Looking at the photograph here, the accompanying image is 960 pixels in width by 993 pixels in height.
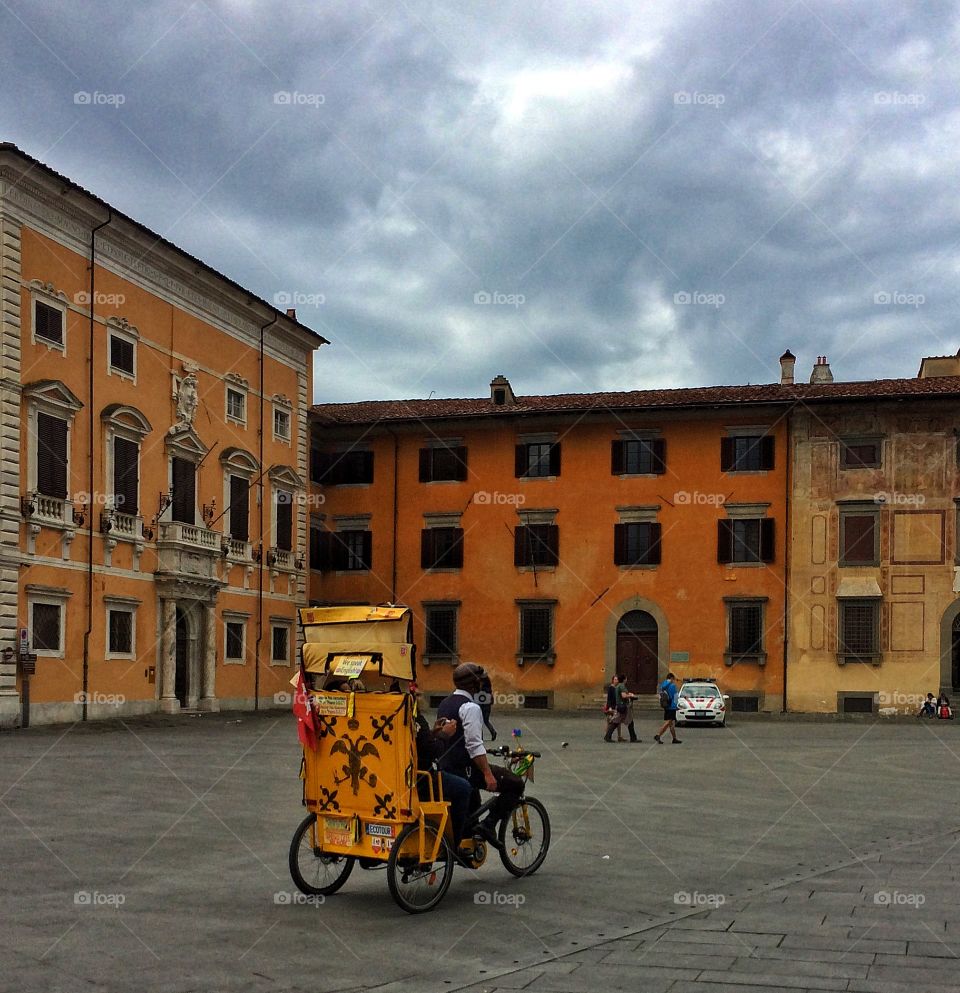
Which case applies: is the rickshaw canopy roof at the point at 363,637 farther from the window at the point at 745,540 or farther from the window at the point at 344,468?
the window at the point at 344,468

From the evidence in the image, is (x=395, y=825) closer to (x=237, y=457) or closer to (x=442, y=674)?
(x=237, y=457)

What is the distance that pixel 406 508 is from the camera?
4484 centimetres

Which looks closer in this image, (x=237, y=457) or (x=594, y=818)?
(x=594, y=818)

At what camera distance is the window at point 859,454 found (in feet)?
134

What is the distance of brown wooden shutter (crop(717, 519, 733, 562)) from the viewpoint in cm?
4169

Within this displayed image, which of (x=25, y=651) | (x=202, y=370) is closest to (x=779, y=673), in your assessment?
(x=202, y=370)

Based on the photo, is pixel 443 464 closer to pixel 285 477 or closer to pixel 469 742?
pixel 285 477

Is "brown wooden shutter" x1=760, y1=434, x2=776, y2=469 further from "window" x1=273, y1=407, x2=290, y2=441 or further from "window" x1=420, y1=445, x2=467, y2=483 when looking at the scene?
"window" x1=273, y1=407, x2=290, y2=441

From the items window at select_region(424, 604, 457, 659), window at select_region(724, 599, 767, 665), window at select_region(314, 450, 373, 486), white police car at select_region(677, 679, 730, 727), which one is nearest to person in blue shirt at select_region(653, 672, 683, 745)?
white police car at select_region(677, 679, 730, 727)

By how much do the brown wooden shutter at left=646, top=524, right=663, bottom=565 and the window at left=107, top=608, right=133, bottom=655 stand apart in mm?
17728

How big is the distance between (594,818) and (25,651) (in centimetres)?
1803

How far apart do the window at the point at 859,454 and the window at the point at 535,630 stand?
10.8 meters

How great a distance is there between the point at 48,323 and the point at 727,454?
880 inches

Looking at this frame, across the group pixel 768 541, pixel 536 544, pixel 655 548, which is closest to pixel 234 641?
pixel 536 544
